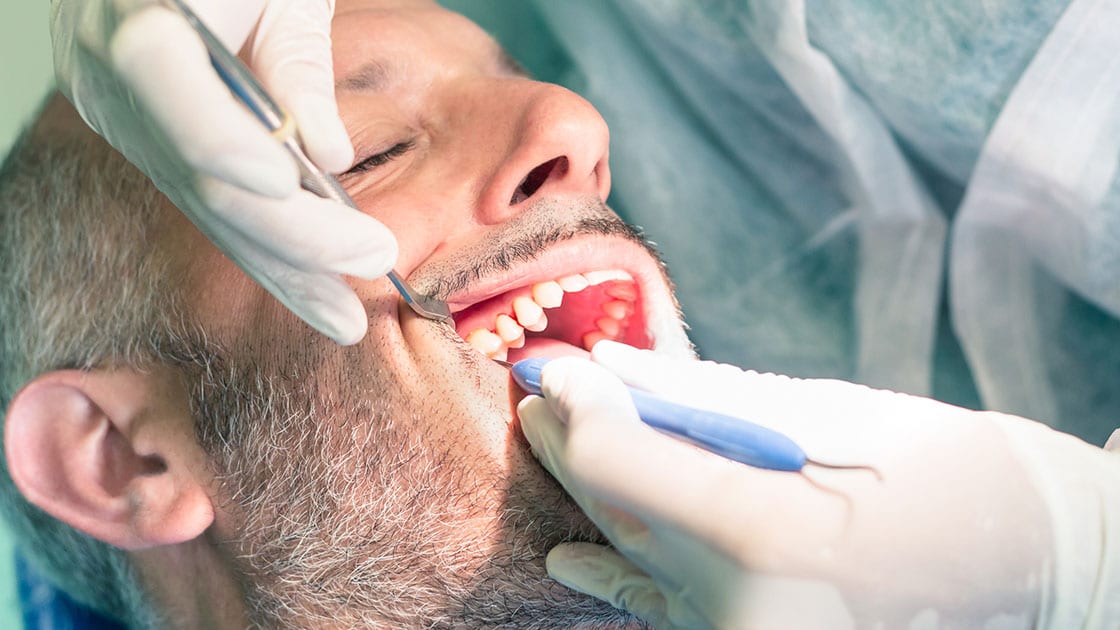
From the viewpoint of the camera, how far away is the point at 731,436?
0.79m

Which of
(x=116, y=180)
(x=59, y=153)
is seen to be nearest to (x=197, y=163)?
(x=116, y=180)

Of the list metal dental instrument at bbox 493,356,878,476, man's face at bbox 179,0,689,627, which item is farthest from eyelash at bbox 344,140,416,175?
metal dental instrument at bbox 493,356,878,476

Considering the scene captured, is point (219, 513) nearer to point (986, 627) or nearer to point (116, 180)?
point (116, 180)

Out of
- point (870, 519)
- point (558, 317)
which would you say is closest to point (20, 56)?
point (558, 317)

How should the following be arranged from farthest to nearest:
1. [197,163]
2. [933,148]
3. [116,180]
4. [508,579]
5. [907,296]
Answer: [907,296] < [933,148] < [116,180] < [508,579] < [197,163]

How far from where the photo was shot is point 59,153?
1.18 metres

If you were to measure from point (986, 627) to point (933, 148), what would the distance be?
3.12ft

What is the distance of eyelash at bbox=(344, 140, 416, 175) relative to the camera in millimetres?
1091

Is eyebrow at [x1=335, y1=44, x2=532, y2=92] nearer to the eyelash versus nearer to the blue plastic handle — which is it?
the eyelash

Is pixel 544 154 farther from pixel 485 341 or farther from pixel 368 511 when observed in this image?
pixel 368 511

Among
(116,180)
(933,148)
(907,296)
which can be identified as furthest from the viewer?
(907,296)

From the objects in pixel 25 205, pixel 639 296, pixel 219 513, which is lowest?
pixel 219 513

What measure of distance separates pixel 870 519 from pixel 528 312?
490 millimetres

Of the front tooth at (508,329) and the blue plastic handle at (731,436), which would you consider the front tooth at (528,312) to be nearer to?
the front tooth at (508,329)
